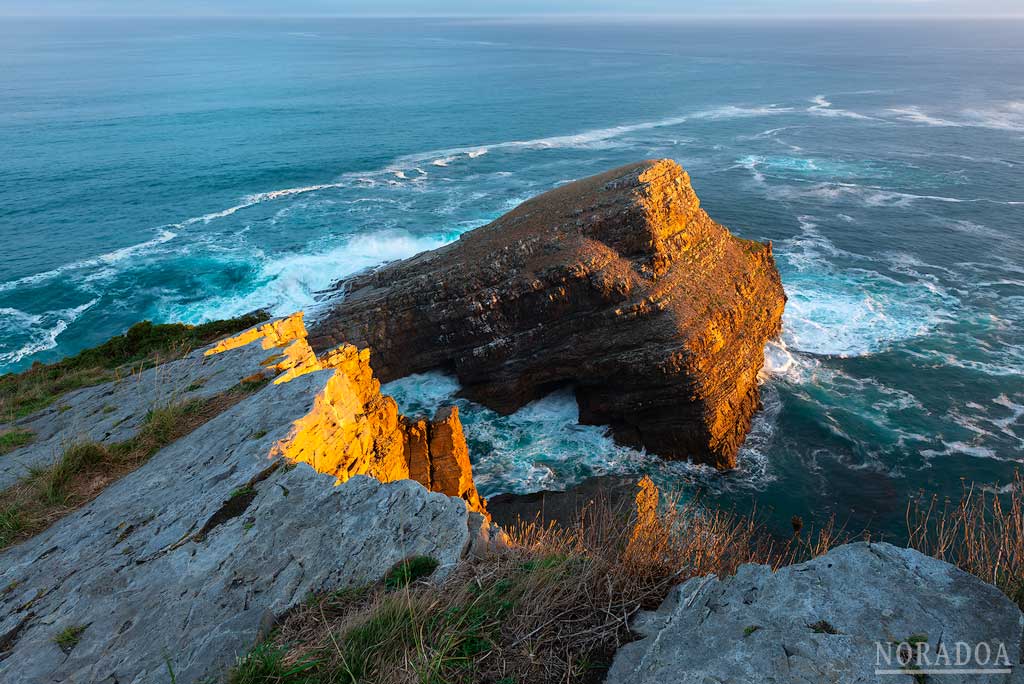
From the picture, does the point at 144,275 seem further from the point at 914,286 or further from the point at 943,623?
the point at 914,286

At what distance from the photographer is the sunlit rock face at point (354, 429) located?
970 centimetres

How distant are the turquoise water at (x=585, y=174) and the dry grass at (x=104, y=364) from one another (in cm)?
983

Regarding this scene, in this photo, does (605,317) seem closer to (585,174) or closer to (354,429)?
(354,429)

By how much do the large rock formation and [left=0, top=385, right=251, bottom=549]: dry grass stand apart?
14364 mm

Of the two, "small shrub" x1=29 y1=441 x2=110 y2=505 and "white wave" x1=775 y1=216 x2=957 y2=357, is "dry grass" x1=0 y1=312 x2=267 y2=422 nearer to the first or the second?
"small shrub" x1=29 y1=441 x2=110 y2=505

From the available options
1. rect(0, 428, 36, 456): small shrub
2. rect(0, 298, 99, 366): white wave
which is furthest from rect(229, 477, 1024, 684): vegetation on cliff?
rect(0, 298, 99, 366): white wave

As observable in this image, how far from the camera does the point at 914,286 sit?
34594 millimetres

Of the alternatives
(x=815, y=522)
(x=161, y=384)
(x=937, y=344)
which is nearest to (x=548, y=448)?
(x=815, y=522)

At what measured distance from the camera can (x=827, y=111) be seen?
81.8 meters

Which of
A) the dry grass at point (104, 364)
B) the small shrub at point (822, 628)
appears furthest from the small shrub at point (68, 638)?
the dry grass at point (104, 364)

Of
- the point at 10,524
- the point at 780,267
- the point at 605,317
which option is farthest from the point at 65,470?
the point at 780,267

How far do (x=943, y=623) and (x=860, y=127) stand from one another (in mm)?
83966

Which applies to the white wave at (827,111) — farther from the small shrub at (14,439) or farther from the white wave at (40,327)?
the small shrub at (14,439)

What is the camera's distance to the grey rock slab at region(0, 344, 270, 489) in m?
10.7
